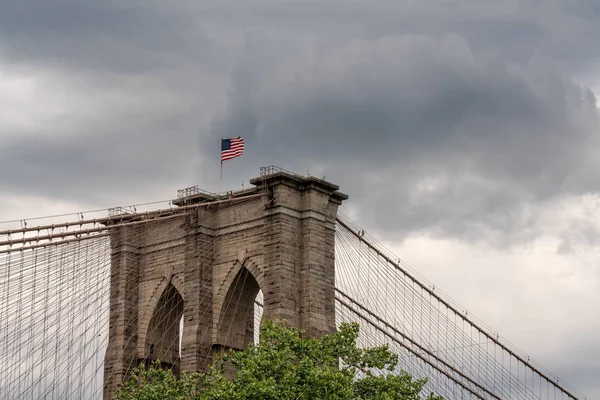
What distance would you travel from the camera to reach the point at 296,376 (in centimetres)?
4462

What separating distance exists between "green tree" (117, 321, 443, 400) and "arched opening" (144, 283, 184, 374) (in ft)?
28.3

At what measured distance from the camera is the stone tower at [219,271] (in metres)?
53.4

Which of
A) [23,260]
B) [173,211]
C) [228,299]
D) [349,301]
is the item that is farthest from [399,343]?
[23,260]

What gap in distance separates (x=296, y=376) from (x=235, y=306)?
11840mm

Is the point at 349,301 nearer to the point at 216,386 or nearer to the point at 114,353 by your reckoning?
the point at 114,353

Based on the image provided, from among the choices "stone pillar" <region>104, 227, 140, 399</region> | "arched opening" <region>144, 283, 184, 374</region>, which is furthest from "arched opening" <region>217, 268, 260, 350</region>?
"stone pillar" <region>104, 227, 140, 399</region>

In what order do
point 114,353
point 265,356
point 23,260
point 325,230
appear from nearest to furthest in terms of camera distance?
point 265,356 < point 23,260 < point 325,230 < point 114,353

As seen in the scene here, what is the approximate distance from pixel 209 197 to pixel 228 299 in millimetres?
4738

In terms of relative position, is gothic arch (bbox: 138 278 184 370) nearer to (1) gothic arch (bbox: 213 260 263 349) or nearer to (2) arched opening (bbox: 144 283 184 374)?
(2) arched opening (bbox: 144 283 184 374)

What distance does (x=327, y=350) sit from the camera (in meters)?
47.2

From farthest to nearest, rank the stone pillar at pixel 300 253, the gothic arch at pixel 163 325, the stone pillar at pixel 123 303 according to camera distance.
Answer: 1. the stone pillar at pixel 123 303
2. the gothic arch at pixel 163 325
3. the stone pillar at pixel 300 253

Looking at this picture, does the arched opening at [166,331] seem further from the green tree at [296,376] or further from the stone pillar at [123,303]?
the green tree at [296,376]

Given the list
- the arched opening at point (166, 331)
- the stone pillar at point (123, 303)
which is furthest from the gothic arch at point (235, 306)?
the stone pillar at point (123, 303)

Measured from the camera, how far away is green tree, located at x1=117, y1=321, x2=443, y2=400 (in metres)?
44.2
